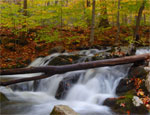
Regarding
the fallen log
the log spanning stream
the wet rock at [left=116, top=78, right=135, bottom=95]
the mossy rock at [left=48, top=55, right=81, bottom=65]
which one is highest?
the fallen log

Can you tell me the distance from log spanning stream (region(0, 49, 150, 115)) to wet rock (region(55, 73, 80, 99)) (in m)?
0.10

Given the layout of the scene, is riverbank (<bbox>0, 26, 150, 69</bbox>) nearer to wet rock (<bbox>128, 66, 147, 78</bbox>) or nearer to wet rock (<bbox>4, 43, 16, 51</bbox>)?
wet rock (<bbox>4, 43, 16, 51</bbox>)

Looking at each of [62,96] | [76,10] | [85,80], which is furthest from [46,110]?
[76,10]

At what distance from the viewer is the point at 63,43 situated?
12.9m

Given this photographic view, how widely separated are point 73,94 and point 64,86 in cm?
49

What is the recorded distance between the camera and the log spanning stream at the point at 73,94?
17.6 ft

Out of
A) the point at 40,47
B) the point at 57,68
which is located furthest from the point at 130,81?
the point at 40,47

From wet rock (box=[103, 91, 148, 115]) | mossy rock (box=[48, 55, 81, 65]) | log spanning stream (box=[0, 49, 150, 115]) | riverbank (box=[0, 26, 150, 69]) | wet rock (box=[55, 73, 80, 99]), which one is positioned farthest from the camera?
riverbank (box=[0, 26, 150, 69])

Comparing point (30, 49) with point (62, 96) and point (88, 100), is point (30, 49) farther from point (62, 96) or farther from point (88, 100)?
point (88, 100)

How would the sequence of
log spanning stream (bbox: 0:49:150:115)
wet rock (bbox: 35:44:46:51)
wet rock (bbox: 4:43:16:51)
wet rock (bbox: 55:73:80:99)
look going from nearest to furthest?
log spanning stream (bbox: 0:49:150:115), wet rock (bbox: 55:73:80:99), wet rock (bbox: 4:43:16:51), wet rock (bbox: 35:44:46:51)

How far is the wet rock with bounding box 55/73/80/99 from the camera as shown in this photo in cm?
632

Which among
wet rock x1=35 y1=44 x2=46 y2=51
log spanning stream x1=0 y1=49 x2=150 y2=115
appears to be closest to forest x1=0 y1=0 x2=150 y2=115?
log spanning stream x1=0 y1=49 x2=150 y2=115

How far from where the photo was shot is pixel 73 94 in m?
6.29

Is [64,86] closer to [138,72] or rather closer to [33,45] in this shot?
[138,72]
